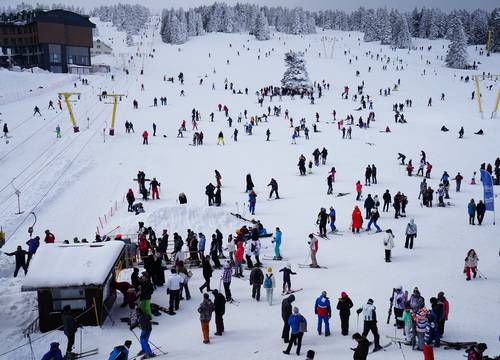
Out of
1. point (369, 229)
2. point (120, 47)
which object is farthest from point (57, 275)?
point (120, 47)

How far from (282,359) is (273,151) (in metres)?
23.5

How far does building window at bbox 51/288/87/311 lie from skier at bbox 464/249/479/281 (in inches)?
417

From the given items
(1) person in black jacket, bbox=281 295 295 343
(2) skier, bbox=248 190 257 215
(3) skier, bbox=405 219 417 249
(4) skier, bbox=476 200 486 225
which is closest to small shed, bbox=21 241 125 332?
(1) person in black jacket, bbox=281 295 295 343

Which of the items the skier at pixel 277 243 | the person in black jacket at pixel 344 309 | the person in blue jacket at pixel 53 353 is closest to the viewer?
the person in blue jacket at pixel 53 353

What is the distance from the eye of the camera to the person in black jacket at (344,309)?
1034 cm

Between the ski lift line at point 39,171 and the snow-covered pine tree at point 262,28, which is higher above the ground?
the snow-covered pine tree at point 262,28

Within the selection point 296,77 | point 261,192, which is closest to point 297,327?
point 261,192

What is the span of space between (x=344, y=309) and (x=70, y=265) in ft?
22.2

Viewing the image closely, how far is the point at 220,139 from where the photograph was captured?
1341 inches

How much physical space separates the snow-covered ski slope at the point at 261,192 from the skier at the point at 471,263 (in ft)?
1.05

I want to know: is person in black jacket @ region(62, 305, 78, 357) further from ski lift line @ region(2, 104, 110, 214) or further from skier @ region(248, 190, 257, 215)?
ski lift line @ region(2, 104, 110, 214)

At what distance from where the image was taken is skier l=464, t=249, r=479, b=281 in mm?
13383

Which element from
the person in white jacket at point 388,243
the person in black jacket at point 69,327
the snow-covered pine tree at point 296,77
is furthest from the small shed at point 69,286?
the snow-covered pine tree at point 296,77

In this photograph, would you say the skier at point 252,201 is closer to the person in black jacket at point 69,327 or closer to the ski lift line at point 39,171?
the ski lift line at point 39,171
